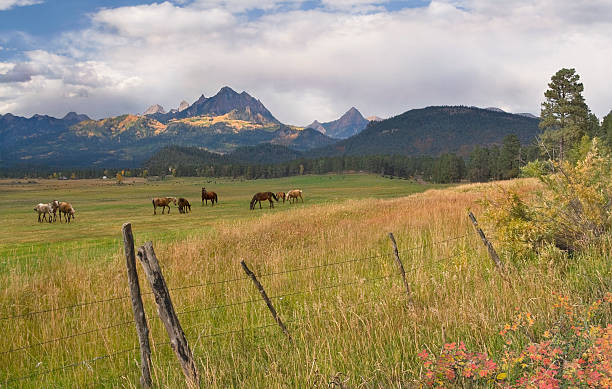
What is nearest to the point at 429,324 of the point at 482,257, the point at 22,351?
the point at 482,257

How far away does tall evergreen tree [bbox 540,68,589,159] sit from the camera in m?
46.3

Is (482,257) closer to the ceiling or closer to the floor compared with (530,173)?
closer to the floor

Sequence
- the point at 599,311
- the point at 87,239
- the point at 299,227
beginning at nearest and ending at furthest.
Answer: the point at 599,311
the point at 299,227
the point at 87,239

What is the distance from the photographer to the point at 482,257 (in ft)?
28.8

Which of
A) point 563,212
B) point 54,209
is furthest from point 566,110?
point 54,209

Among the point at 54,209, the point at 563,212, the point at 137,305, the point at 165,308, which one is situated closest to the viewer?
the point at 165,308

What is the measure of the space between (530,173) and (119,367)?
9.82 meters

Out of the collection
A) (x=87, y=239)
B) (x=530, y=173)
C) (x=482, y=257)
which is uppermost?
(x=530, y=173)

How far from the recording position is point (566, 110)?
46.8m

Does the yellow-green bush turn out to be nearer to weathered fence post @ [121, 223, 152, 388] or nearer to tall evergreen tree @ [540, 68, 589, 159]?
weathered fence post @ [121, 223, 152, 388]

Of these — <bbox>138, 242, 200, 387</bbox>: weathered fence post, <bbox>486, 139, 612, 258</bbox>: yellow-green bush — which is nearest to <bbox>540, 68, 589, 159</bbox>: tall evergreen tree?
<bbox>486, 139, 612, 258</bbox>: yellow-green bush

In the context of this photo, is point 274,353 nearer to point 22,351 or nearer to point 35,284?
point 22,351

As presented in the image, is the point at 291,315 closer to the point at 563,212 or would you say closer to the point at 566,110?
the point at 563,212

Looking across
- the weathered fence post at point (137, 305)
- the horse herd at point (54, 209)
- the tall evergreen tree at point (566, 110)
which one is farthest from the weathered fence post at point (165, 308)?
the tall evergreen tree at point (566, 110)
